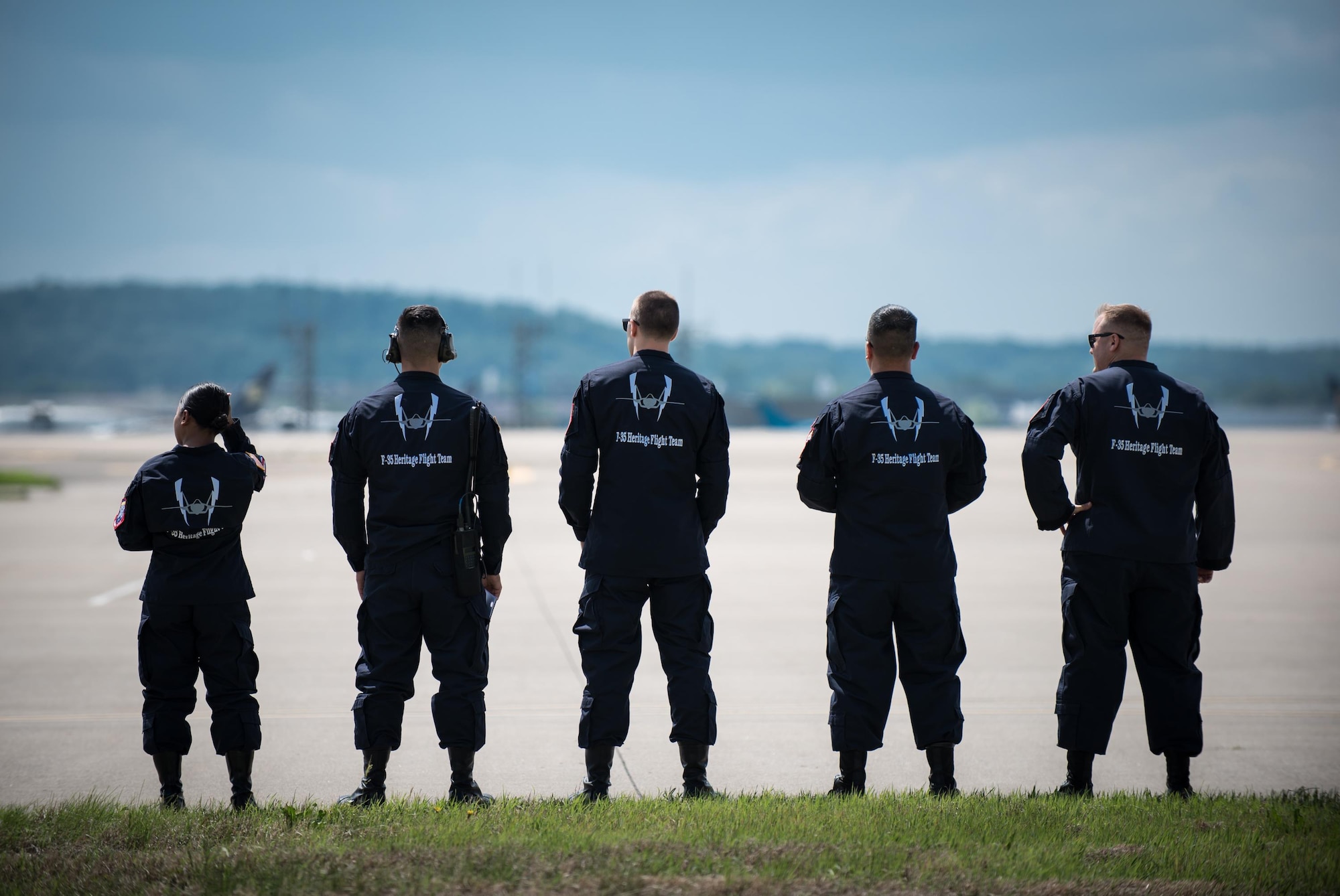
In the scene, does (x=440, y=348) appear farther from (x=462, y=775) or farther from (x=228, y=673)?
(x=462, y=775)

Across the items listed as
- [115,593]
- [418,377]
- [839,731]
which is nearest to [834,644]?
[839,731]

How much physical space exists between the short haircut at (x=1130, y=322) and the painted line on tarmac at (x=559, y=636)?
10.4 ft

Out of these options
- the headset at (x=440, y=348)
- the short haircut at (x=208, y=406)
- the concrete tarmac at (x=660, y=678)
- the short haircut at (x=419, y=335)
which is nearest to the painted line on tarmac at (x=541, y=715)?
the concrete tarmac at (x=660, y=678)

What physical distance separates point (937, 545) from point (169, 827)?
338cm

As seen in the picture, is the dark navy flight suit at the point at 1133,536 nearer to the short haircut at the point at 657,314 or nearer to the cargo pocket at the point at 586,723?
the short haircut at the point at 657,314

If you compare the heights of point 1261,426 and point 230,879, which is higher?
point 1261,426

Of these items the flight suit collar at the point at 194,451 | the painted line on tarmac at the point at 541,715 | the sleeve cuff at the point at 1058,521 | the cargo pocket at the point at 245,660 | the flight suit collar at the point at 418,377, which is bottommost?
the painted line on tarmac at the point at 541,715

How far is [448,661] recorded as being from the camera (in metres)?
5.08

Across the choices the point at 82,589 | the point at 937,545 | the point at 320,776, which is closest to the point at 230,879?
the point at 320,776

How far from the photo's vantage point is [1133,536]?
514cm

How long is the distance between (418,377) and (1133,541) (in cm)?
331

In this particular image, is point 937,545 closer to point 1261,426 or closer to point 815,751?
point 815,751

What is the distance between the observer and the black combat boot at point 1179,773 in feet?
17.0

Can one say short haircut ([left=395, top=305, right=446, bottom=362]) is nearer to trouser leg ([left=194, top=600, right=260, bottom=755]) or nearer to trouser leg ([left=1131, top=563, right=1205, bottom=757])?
trouser leg ([left=194, top=600, right=260, bottom=755])
